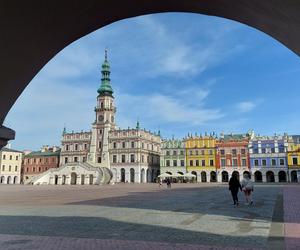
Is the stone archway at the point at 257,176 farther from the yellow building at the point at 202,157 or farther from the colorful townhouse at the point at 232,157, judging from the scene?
the yellow building at the point at 202,157

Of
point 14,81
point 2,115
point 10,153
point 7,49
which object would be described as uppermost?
point 10,153

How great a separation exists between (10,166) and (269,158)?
225 feet

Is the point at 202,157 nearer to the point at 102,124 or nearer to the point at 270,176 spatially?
the point at 270,176

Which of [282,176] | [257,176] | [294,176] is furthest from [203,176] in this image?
[294,176]

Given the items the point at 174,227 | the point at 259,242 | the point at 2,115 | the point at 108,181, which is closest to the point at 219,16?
the point at 2,115

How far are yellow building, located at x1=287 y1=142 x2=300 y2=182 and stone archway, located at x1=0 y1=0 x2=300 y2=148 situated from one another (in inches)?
2965

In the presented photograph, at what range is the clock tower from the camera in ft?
286

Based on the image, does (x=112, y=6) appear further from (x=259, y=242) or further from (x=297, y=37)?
(x=259, y=242)

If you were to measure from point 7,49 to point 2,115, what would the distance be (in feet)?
2.69

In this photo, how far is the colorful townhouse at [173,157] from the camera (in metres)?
86.2

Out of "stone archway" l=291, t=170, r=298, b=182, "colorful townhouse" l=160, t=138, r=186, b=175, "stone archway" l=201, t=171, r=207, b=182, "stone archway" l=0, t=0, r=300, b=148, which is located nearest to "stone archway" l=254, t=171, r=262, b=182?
"stone archway" l=291, t=170, r=298, b=182

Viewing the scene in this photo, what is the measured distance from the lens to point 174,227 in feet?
33.3

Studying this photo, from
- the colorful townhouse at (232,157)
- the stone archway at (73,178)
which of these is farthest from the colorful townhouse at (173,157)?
the stone archway at (73,178)

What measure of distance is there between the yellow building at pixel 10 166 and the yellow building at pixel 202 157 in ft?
160
